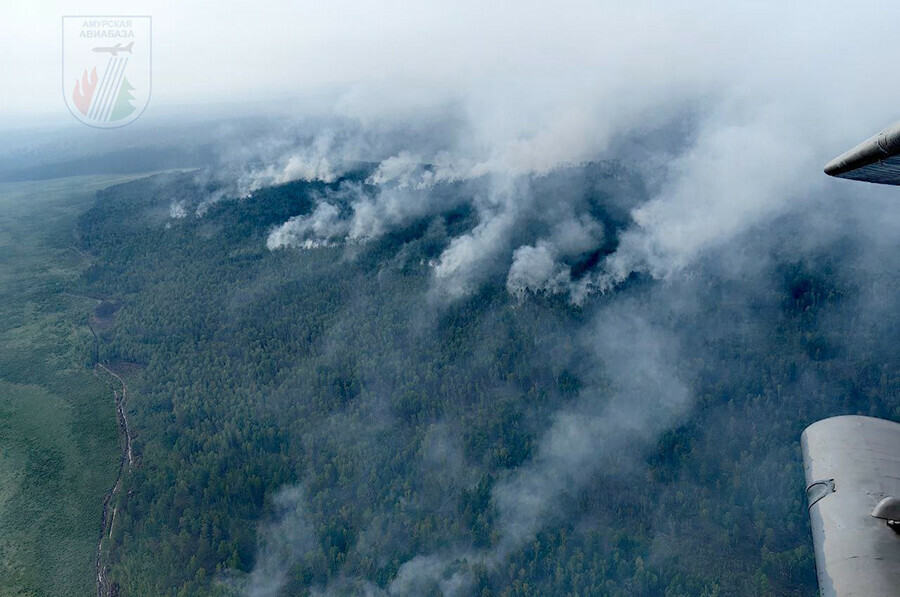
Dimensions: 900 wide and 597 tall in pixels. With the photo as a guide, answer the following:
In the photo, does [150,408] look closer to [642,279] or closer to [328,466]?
[328,466]

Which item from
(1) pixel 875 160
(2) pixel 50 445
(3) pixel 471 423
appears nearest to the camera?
(1) pixel 875 160

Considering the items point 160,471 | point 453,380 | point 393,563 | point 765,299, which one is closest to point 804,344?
point 765,299

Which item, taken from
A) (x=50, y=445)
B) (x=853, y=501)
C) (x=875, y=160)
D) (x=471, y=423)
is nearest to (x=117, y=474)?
(x=50, y=445)

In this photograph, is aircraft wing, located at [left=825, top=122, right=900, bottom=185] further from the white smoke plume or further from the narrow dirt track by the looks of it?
the narrow dirt track

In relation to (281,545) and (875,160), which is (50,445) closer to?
(281,545)

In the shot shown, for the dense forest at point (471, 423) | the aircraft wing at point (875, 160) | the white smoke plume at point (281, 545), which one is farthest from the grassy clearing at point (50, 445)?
the aircraft wing at point (875, 160)

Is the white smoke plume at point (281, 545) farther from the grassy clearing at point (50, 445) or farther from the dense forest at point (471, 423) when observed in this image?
the grassy clearing at point (50, 445)
